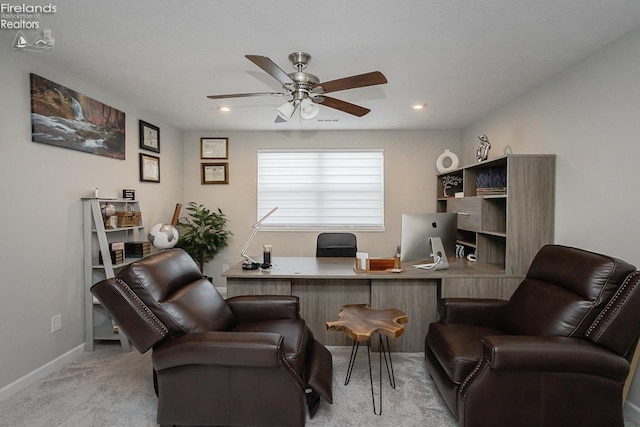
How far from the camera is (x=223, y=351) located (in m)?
1.64

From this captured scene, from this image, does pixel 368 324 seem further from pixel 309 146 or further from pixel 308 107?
pixel 309 146

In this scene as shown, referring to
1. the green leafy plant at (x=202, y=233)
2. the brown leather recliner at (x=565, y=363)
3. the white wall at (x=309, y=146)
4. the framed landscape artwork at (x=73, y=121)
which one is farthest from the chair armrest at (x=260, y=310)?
Result: the white wall at (x=309, y=146)

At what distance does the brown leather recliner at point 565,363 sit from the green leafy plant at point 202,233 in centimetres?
345

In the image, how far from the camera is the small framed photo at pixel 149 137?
3672 millimetres

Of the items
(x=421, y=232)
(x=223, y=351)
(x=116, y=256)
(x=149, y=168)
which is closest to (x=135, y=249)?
(x=116, y=256)

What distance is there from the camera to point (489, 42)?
7.01 feet

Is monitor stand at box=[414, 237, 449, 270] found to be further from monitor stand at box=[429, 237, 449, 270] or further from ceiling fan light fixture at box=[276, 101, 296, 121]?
ceiling fan light fixture at box=[276, 101, 296, 121]

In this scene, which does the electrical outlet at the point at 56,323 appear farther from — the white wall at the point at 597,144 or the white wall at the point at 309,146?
the white wall at the point at 597,144

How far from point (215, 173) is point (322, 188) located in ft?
5.32

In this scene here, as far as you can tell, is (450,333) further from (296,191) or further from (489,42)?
(296,191)

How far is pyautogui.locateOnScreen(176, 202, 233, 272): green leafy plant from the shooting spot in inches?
172

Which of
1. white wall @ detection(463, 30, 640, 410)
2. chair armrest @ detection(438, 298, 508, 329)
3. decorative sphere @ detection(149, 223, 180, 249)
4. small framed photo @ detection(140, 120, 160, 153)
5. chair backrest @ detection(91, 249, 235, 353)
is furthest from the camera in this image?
small framed photo @ detection(140, 120, 160, 153)

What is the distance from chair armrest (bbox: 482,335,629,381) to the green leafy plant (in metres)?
3.71

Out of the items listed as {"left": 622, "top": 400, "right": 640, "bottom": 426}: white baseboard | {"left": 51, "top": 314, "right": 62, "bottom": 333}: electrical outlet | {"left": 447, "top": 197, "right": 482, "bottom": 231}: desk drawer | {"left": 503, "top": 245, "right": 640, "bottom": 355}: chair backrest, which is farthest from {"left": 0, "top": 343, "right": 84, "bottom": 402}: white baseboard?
{"left": 622, "top": 400, "right": 640, "bottom": 426}: white baseboard
